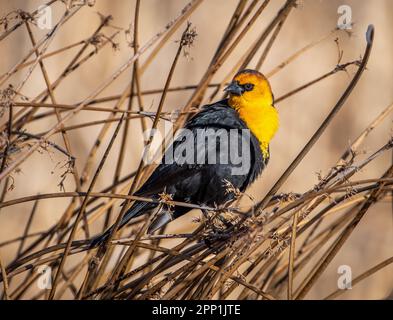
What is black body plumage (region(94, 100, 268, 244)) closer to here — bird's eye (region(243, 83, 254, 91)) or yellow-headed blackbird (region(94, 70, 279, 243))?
yellow-headed blackbird (region(94, 70, 279, 243))

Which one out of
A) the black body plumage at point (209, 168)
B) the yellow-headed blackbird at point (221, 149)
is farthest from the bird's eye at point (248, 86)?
the black body plumage at point (209, 168)

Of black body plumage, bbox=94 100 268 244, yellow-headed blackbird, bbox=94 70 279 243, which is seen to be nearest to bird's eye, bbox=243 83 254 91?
yellow-headed blackbird, bbox=94 70 279 243

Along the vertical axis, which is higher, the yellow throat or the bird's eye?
the bird's eye

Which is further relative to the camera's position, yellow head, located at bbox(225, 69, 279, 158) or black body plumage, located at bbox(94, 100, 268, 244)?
yellow head, located at bbox(225, 69, 279, 158)

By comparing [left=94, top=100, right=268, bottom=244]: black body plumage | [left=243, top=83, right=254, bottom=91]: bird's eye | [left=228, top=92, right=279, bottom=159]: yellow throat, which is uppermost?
[left=243, top=83, right=254, bottom=91]: bird's eye

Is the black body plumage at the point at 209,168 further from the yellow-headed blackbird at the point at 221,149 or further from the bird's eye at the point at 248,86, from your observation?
the bird's eye at the point at 248,86

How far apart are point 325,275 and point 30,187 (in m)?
2.57

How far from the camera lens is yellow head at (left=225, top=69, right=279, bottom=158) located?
3.18 metres

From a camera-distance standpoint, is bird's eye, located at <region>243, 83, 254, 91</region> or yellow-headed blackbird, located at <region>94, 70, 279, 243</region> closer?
yellow-headed blackbird, located at <region>94, 70, 279, 243</region>

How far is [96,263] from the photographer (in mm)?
2082

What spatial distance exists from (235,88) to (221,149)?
0.33 metres

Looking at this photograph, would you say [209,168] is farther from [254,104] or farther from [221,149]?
[254,104]

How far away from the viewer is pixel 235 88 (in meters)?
3.16

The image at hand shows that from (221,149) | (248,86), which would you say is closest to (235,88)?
(248,86)
